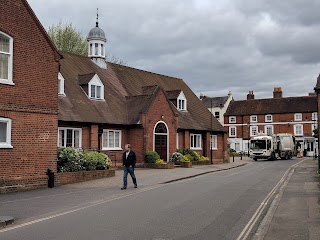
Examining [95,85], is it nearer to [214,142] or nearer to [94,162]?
[94,162]

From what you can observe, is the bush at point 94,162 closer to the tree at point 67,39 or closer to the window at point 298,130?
the tree at point 67,39

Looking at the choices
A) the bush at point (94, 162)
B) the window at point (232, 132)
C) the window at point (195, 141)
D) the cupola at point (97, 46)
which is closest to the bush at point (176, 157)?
the window at point (195, 141)

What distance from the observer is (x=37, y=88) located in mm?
17812

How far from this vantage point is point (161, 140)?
3200 cm

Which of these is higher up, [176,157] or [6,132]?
[6,132]

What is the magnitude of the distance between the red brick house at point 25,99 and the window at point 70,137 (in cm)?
695

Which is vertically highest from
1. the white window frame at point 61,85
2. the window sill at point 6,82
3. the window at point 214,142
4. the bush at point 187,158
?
the white window frame at point 61,85

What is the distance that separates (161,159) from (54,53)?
50.0 ft

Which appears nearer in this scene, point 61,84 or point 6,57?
point 6,57

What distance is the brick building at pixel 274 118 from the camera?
241ft

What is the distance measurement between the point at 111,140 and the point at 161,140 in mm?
4432

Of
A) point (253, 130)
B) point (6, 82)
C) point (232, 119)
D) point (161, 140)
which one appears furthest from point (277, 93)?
point (6, 82)

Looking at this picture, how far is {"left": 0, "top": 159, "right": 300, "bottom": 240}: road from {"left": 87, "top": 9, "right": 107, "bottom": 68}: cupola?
69.1 feet

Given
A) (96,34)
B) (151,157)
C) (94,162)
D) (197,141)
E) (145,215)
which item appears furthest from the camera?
(197,141)
